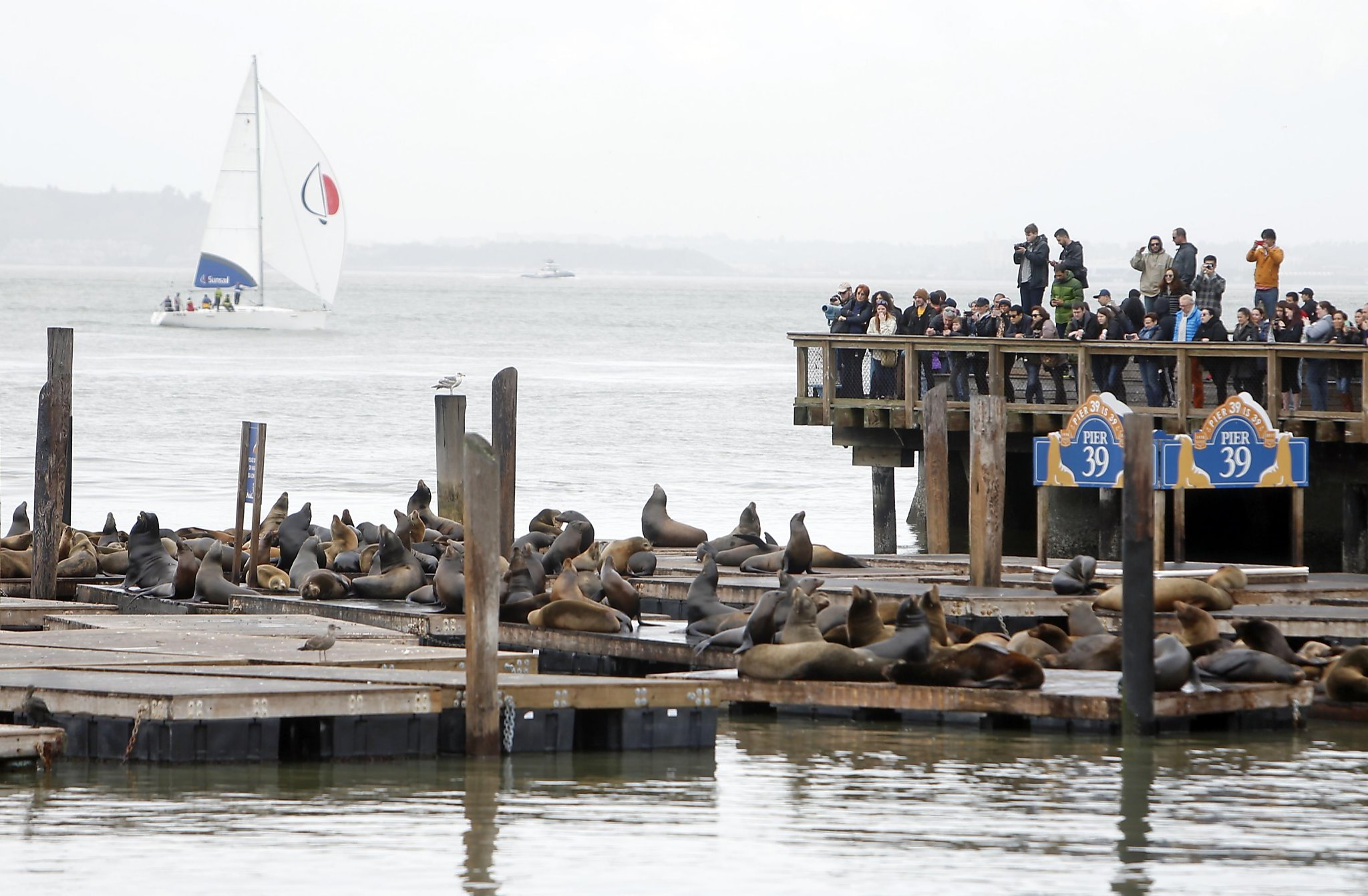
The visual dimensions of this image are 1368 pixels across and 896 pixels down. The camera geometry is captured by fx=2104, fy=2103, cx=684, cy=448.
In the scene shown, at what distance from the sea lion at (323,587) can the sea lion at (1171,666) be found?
6984mm

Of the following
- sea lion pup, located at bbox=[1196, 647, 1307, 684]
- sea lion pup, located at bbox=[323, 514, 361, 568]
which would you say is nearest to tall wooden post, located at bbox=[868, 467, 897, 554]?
sea lion pup, located at bbox=[323, 514, 361, 568]

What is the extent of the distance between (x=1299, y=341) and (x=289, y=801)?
11.7 m

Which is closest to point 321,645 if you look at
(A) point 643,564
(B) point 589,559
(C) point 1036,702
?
(B) point 589,559

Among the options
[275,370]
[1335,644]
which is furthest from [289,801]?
[275,370]

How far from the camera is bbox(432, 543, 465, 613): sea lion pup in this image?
619 inches

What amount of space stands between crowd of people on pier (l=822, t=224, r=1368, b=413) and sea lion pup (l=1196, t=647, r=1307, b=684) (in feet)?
20.1

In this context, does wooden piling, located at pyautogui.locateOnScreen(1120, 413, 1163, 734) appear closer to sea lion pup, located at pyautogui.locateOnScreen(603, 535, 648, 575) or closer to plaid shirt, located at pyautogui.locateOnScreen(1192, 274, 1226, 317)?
sea lion pup, located at pyautogui.locateOnScreen(603, 535, 648, 575)

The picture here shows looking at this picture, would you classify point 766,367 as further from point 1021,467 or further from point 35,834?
point 35,834

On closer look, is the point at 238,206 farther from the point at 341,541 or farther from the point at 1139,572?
the point at 1139,572

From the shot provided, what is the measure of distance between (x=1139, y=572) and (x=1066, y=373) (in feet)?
29.7

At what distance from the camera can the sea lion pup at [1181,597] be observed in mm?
14727

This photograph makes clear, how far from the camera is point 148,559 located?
1798cm

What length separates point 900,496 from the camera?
37.1 metres

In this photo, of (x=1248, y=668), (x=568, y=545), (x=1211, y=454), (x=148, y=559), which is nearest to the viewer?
(x=1248, y=668)
